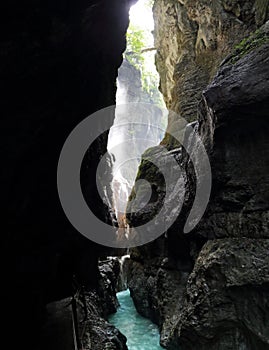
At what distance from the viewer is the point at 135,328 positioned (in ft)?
36.3

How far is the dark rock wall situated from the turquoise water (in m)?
3.60

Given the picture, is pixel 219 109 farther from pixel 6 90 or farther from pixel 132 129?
pixel 132 129

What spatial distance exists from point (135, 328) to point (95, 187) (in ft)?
18.8

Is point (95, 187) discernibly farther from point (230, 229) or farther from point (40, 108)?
point (40, 108)

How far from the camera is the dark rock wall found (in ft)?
14.0

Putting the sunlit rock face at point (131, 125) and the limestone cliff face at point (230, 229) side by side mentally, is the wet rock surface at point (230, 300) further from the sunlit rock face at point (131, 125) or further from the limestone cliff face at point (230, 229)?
the sunlit rock face at point (131, 125)

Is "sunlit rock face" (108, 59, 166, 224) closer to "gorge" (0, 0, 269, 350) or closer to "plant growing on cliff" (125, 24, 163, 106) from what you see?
"plant growing on cliff" (125, 24, 163, 106)

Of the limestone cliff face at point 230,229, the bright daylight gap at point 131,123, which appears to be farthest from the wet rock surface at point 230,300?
the bright daylight gap at point 131,123

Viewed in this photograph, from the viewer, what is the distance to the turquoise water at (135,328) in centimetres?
932

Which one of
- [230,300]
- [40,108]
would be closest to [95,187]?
[40,108]

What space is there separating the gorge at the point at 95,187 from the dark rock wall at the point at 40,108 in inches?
1.0

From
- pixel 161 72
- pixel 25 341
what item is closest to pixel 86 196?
pixel 25 341

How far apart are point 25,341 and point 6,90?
5485mm

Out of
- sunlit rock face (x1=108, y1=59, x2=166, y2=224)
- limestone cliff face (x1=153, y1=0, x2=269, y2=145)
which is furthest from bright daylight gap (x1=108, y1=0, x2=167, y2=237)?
limestone cliff face (x1=153, y1=0, x2=269, y2=145)
